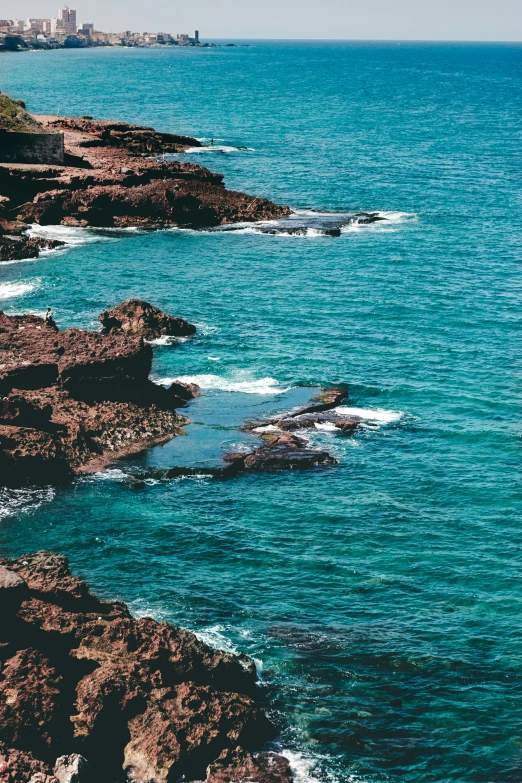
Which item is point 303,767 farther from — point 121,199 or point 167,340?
point 121,199

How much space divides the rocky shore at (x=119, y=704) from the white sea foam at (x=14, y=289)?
51226 millimetres

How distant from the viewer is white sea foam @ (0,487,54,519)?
54.0m

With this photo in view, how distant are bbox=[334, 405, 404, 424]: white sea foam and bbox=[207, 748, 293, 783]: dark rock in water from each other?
Result: 31721 millimetres

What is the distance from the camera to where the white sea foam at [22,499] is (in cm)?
5397

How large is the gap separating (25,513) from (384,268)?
183 feet

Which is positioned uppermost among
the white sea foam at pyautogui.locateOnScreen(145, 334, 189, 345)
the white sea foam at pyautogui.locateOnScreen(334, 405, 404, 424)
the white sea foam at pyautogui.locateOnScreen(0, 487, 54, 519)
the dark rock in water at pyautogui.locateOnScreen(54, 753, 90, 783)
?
the white sea foam at pyautogui.locateOnScreen(145, 334, 189, 345)

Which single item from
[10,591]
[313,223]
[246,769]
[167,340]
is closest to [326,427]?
[167,340]

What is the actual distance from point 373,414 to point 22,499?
23.1 meters

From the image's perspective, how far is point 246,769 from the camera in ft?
119

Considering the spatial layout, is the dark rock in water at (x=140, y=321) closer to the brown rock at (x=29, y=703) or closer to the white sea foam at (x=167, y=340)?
the white sea foam at (x=167, y=340)

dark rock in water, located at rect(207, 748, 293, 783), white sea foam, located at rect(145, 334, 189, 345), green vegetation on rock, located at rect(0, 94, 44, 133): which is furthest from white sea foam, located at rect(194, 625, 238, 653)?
green vegetation on rock, located at rect(0, 94, 44, 133)

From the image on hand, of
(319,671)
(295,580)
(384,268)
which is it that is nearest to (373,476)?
(295,580)

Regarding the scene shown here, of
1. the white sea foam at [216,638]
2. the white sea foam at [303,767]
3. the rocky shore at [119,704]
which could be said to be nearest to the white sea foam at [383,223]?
the white sea foam at [216,638]

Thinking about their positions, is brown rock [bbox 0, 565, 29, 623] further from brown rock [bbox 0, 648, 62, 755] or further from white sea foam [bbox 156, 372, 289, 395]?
white sea foam [bbox 156, 372, 289, 395]
